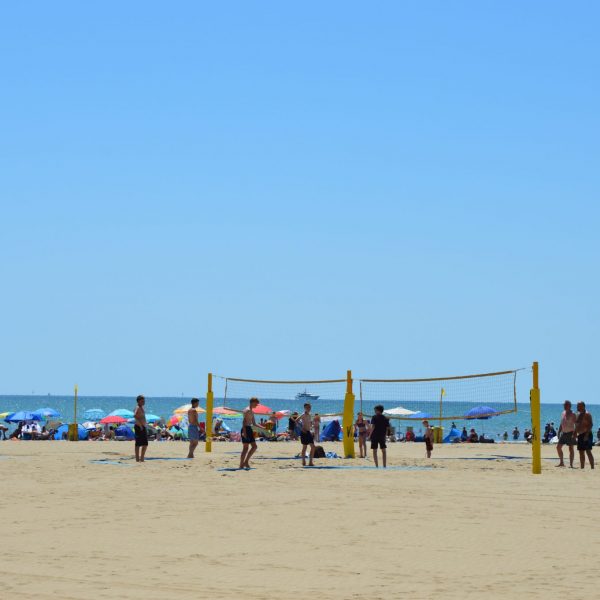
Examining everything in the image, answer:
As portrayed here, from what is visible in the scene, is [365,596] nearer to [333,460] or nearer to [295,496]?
[295,496]

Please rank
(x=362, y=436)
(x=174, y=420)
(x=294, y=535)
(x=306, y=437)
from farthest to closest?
(x=174, y=420)
(x=362, y=436)
(x=306, y=437)
(x=294, y=535)

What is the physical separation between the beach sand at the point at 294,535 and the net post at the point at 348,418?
4186mm

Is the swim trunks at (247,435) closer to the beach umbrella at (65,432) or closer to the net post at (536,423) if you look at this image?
the net post at (536,423)

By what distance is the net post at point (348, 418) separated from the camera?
2208cm

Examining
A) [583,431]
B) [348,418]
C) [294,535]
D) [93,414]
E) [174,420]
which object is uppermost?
[93,414]

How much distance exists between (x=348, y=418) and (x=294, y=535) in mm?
12098

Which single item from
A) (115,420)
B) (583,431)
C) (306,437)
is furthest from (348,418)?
(115,420)

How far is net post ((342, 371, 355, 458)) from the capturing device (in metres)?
22.1

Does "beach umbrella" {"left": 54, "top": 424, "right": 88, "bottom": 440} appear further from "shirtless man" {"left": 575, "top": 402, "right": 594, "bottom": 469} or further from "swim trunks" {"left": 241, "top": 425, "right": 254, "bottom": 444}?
"shirtless man" {"left": 575, "top": 402, "right": 594, "bottom": 469}

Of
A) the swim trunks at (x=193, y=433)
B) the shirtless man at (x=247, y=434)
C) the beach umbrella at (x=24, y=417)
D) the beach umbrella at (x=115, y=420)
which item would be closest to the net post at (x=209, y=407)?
the swim trunks at (x=193, y=433)

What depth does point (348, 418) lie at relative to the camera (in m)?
22.3

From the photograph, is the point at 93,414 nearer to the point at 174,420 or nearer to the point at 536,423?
the point at 174,420

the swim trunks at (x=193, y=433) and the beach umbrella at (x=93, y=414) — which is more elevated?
the beach umbrella at (x=93, y=414)

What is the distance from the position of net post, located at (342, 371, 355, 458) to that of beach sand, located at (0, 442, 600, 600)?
4186 millimetres
